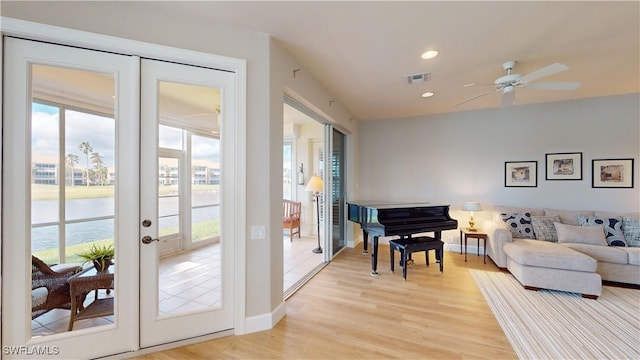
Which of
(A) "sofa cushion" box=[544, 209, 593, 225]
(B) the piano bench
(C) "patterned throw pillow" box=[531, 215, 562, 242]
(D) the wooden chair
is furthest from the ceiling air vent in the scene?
(D) the wooden chair

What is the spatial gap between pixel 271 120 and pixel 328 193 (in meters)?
2.23

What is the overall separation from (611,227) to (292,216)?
5341mm

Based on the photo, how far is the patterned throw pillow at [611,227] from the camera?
346 centimetres

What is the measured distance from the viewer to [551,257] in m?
3.01

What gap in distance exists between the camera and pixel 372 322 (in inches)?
95.0

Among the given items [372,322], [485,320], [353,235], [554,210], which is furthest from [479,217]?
[372,322]

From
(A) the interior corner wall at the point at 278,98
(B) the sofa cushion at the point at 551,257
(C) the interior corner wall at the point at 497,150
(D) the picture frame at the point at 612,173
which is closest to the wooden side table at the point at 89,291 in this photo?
(A) the interior corner wall at the point at 278,98

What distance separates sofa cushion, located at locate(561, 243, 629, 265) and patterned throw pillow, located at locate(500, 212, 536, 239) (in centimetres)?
59

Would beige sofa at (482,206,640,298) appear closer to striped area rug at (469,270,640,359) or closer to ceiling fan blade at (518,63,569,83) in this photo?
striped area rug at (469,270,640,359)

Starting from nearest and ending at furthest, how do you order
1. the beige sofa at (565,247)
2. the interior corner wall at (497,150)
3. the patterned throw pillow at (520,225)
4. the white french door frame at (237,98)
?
the white french door frame at (237,98) < the beige sofa at (565,247) < the patterned throw pillow at (520,225) < the interior corner wall at (497,150)

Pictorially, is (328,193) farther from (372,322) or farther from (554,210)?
(554,210)

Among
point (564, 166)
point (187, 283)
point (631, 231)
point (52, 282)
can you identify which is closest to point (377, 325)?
point (187, 283)

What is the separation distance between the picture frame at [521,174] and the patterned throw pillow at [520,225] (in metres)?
0.75

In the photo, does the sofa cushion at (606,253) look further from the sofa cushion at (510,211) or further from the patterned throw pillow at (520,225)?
the sofa cushion at (510,211)
